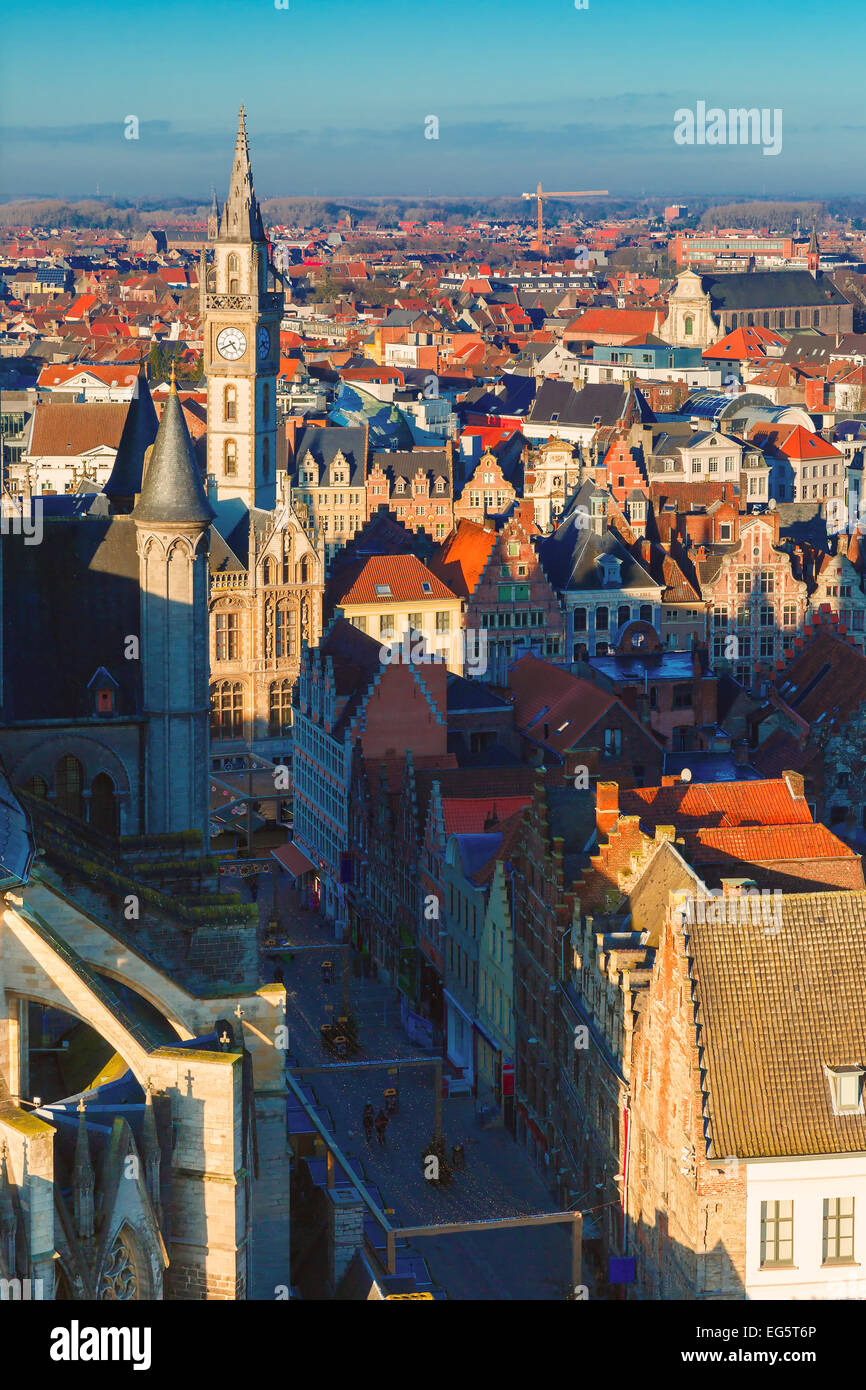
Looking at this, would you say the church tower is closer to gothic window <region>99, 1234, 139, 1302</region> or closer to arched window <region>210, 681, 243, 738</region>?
gothic window <region>99, 1234, 139, 1302</region>

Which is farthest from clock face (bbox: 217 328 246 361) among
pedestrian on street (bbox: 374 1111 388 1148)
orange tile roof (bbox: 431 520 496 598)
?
pedestrian on street (bbox: 374 1111 388 1148)

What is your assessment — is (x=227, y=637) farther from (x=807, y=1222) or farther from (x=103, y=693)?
(x=807, y=1222)

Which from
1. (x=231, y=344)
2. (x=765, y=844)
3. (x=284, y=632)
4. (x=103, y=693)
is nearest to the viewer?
(x=765, y=844)

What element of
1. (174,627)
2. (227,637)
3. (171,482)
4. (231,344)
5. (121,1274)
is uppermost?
(231,344)

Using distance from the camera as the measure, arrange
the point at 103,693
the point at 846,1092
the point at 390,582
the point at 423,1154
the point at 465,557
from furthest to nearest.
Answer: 1. the point at 465,557
2. the point at 390,582
3. the point at 103,693
4. the point at 423,1154
5. the point at 846,1092

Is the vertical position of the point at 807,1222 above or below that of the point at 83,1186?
below

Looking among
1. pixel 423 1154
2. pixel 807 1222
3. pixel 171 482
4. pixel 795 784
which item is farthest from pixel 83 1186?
pixel 795 784

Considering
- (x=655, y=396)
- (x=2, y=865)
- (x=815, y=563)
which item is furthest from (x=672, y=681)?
(x=655, y=396)

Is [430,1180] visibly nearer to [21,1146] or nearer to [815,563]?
[21,1146]
